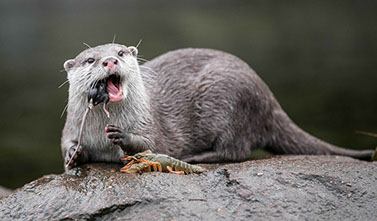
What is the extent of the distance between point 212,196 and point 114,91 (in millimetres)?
924

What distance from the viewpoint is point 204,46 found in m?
11.0

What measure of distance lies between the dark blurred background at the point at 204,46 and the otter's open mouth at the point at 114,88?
3360 millimetres

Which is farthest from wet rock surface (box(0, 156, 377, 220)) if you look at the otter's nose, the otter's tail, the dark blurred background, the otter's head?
the dark blurred background

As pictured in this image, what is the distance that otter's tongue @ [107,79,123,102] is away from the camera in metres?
3.06

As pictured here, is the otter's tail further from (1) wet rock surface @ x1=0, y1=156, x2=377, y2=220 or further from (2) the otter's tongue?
(2) the otter's tongue

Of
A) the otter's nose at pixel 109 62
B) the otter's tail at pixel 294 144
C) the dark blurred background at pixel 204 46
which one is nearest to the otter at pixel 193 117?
the otter's tail at pixel 294 144

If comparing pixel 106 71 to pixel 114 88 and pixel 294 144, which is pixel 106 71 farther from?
pixel 294 144

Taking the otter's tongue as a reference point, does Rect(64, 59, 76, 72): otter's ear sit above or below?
above

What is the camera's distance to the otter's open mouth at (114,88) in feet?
10.1

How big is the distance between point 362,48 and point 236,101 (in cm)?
847

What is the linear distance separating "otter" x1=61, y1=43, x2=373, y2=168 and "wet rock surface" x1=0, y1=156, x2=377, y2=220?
0.43 metres

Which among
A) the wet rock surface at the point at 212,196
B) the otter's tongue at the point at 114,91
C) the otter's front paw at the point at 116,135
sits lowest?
the wet rock surface at the point at 212,196

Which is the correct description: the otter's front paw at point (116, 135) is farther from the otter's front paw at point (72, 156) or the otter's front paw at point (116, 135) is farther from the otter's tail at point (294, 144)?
the otter's tail at point (294, 144)

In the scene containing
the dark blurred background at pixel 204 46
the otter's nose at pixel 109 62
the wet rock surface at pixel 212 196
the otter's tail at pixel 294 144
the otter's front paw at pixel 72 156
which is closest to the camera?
the wet rock surface at pixel 212 196
